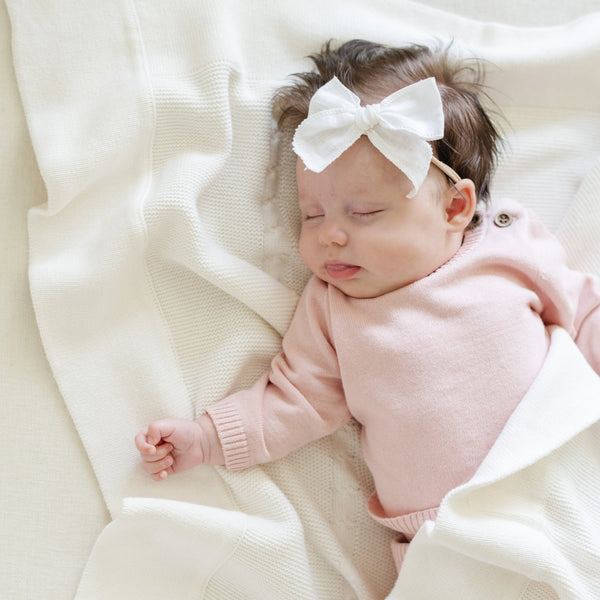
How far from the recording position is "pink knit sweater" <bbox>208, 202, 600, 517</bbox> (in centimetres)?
125


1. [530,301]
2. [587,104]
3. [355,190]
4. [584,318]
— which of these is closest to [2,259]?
[355,190]

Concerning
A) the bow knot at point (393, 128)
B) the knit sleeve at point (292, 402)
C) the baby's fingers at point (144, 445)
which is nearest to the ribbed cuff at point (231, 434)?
the knit sleeve at point (292, 402)

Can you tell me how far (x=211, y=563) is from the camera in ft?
4.23

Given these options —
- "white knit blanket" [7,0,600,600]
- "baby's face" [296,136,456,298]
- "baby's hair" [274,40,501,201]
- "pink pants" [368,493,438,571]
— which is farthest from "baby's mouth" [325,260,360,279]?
"pink pants" [368,493,438,571]

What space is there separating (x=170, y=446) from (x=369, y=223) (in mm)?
490

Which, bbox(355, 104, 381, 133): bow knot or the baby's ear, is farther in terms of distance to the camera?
the baby's ear

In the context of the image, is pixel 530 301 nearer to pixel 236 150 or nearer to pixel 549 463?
pixel 549 463

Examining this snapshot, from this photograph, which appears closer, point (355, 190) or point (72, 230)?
point (355, 190)

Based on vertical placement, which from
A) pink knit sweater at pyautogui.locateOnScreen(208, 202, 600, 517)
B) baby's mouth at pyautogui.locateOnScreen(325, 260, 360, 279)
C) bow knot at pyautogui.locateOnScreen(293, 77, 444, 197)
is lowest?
pink knit sweater at pyautogui.locateOnScreen(208, 202, 600, 517)

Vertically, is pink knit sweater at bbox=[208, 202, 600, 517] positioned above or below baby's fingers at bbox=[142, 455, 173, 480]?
above

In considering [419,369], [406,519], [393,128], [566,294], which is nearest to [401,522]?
[406,519]

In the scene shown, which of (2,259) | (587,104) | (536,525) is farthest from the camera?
A: (587,104)

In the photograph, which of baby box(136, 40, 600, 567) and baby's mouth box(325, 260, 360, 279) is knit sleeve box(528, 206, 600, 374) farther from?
baby's mouth box(325, 260, 360, 279)

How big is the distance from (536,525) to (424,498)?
177mm
